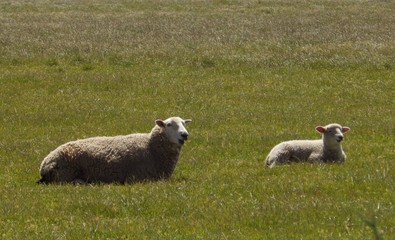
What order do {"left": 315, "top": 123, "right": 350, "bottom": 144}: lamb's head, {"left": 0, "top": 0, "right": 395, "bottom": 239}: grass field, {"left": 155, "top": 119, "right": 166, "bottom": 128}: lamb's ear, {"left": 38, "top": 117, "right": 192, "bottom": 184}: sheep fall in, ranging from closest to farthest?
{"left": 0, "top": 0, "right": 395, "bottom": 239}: grass field, {"left": 38, "top": 117, "right": 192, "bottom": 184}: sheep, {"left": 155, "top": 119, "right": 166, "bottom": 128}: lamb's ear, {"left": 315, "top": 123, "right": 350, "bottom": 144}: lamb's head

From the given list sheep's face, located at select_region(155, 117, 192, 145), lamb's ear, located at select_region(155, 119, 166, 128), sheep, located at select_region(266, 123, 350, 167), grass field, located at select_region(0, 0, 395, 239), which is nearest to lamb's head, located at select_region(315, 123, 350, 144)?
sheep, located at select_region(266, 123, 350, 167)

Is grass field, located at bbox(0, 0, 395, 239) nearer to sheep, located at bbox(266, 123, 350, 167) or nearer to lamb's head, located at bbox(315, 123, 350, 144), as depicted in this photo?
sheep, located at bbox(266, 123, 350, 167)

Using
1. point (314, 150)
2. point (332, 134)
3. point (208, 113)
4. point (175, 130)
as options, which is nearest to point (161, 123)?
point (175, 130)

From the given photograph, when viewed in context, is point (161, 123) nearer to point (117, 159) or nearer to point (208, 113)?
point (117, 159)

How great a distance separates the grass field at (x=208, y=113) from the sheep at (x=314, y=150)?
371 millimetres

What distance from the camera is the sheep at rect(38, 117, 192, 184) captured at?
47.5 feet

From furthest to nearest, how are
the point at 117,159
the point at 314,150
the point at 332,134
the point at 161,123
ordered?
1. the point at 314,150
2. the point at 332,134
3. the point at 161,123
4. the point at 117,159

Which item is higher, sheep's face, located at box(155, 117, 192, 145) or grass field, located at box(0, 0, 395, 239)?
sheep's face, located at box(155, 117, 192, 145)

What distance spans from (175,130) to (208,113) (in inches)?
265

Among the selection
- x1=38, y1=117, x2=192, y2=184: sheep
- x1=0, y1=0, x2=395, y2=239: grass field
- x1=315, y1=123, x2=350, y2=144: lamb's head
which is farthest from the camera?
x1=315, y1=123, x2=350, y2=144: lamb's head

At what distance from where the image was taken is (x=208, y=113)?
21.7m

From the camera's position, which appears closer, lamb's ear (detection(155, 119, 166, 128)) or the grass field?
the grass field

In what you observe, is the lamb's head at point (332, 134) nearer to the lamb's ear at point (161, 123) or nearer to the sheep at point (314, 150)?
the sheep at point (314, 150)

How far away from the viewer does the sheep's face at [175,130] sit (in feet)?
48.5
